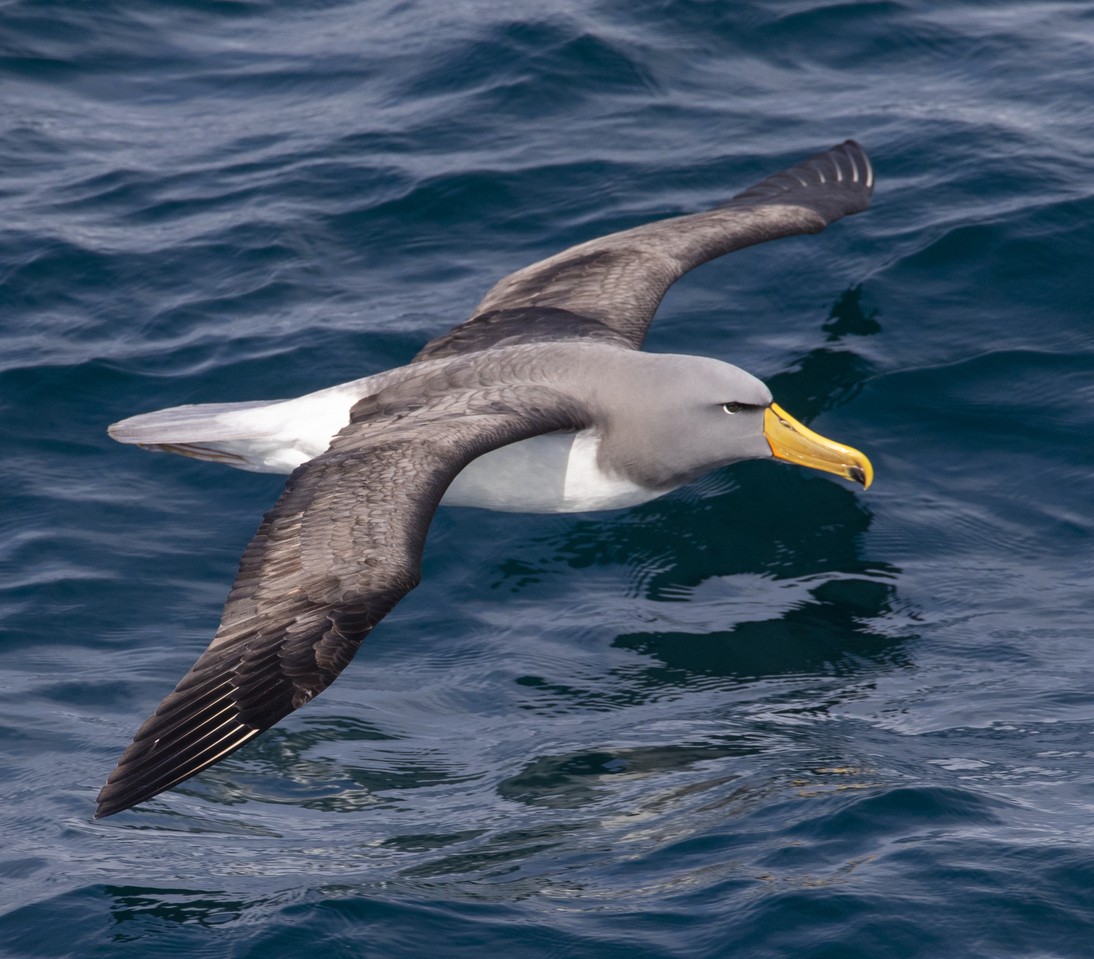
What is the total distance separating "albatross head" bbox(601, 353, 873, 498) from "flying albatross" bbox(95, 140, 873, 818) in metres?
0.01

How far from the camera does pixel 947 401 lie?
1110 cm

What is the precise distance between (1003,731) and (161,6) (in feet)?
39.1

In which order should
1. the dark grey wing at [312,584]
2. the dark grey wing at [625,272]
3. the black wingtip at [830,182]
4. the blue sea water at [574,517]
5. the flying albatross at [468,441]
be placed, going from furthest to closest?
the black wingtip at [830,182]
the dark grey wing at [625,272]
the flying albatross at [468,441]
the blue sea water at [574,517]
the dark grey wing at [312,584]

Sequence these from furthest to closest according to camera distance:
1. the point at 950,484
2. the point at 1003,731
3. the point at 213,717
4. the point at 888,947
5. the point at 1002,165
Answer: the point at 1002,165
the point at 950,484
the point at 1003,731
the point at 213,717
the point at 888,947

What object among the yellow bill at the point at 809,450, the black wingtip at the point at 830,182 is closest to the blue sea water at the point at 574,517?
the black wingtip at the point at 830,182

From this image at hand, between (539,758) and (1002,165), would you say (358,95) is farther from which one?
(539,758)

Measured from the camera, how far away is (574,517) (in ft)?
34.5

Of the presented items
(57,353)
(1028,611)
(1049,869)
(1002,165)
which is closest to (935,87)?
(1002,165)

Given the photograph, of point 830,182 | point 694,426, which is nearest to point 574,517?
point 694,426

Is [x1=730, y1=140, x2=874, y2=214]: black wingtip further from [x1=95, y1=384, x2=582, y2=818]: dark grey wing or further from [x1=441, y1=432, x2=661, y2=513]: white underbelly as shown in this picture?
[x1=95, y1=384, x2=582, y2=818]: dark grey wing

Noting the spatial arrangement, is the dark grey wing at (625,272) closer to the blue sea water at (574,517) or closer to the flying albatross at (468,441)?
the flying albatross at (468,441)

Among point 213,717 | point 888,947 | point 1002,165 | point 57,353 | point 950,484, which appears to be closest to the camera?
point 888,947

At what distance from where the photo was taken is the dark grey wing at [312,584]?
22.9ft

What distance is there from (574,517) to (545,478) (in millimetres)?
942
